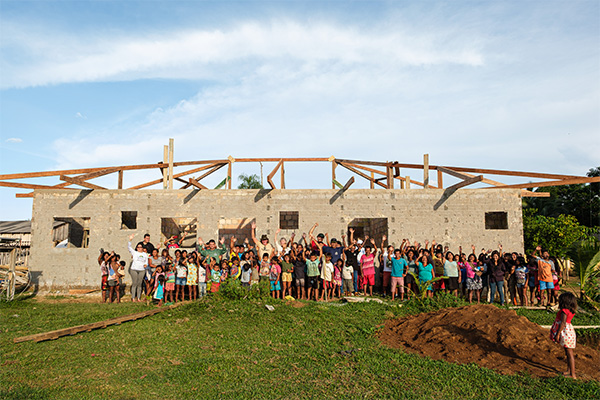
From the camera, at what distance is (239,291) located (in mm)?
10125

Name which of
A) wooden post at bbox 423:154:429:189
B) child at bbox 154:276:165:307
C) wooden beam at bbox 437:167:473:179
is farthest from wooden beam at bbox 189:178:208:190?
wooden beam at bbox 437:167:473:179

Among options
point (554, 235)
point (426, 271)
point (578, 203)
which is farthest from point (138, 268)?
point (578, 203)

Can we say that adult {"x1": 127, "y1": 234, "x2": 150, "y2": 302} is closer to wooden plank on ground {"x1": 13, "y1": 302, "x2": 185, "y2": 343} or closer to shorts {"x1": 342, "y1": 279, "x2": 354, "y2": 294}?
wooden plank on ground {"x1": 13, "y1": 302, "x2": 185, "y2": 343}

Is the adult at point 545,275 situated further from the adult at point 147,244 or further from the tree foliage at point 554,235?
the adult at point 147,244

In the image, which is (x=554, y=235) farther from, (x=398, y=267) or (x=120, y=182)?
(x=120, y=182)

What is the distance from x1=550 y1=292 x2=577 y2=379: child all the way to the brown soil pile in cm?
28

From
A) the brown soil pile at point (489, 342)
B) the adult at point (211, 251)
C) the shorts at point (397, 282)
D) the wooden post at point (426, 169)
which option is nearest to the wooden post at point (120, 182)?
the adult at point (211, 251)

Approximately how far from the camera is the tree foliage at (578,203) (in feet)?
88.7

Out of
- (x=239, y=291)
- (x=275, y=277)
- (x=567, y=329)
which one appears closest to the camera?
(x=567, y=329)

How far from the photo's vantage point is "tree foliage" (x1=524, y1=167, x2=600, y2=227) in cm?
2705

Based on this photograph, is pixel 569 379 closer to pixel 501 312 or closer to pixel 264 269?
pixel 501 312

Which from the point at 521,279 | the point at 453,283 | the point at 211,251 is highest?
the point at 211,251

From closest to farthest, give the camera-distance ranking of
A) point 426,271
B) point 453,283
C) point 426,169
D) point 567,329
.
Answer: point 567,329, point 426,271, point 453,283, point 426,169

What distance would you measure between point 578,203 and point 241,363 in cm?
2967
